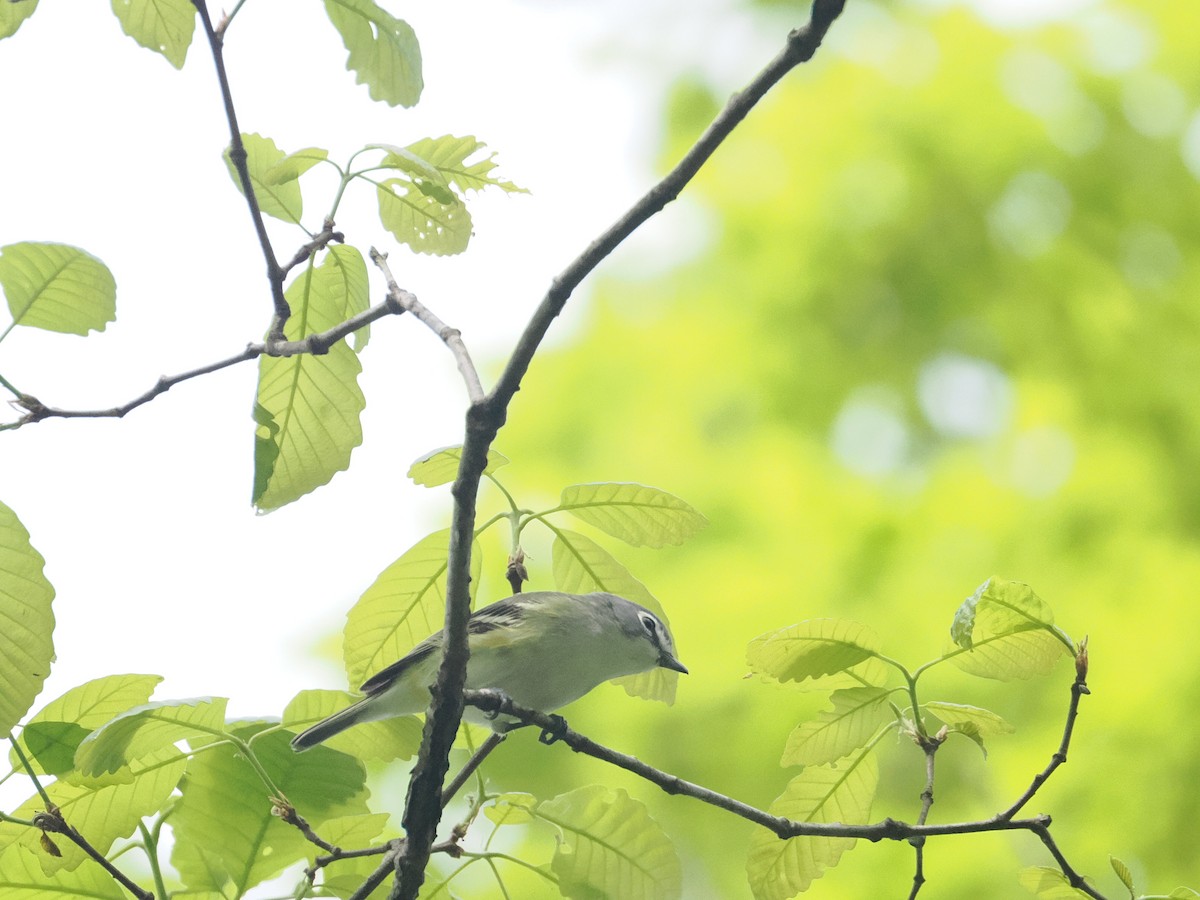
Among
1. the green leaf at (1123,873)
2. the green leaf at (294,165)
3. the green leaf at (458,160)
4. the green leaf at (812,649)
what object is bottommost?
the green leaf at (1123,873)

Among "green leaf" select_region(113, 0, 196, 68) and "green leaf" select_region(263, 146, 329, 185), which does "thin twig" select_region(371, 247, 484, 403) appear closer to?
"green leaf" select_region(263, 146, 329, 185)

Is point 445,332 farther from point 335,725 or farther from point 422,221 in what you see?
point 335,725

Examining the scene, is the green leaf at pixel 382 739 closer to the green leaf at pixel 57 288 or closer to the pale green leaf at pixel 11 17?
the green leaf at pixel 57 288

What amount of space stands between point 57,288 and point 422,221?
0.55 meters

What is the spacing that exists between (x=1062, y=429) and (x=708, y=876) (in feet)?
8.75

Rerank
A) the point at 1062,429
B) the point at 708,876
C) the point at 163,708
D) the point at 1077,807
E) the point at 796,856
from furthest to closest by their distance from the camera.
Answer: the point at 1062,429, the point at 708,876, the point at 1077,807, the point at 796,856, the point at 163,708

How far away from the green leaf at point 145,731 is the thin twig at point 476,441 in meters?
0.31

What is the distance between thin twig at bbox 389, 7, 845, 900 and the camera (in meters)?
1.00

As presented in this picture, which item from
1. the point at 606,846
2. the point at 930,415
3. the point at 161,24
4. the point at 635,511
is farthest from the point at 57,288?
the point at 930,415

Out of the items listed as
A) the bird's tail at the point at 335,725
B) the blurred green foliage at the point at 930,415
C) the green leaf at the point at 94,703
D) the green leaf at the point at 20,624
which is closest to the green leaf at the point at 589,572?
the bird's tail at the point at 335,725

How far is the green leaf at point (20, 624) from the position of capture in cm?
136

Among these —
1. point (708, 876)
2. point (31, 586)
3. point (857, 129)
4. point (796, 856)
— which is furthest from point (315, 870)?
point (857, 129)

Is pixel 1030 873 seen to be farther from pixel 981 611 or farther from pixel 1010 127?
pixel 1010 127

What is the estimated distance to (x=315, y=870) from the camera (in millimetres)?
1468
